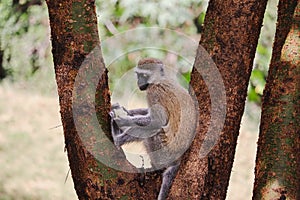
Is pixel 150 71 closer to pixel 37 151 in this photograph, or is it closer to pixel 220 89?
pixel 220 89

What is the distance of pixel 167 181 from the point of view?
6.60ft

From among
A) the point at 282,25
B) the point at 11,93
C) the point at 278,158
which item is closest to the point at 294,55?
the point at 282,25

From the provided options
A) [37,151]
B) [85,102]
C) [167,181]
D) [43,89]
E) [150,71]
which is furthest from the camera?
[43,89]

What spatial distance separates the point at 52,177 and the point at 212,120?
366 cm

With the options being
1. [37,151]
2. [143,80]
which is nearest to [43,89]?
[37,151]

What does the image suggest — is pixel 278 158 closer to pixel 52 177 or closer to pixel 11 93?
pixel 52 177

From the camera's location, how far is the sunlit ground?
5.29 metres

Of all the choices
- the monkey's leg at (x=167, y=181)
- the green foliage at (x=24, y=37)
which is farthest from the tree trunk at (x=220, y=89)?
the green foliage at (x=24, y=37)

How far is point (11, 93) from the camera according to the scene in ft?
20.1

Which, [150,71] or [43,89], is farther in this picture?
[43,89]

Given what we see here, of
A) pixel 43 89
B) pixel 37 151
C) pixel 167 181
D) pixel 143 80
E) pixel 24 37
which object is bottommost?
pixel 37 151

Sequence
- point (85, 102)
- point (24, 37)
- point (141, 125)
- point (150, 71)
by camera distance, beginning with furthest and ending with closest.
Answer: point (24, 37) < point (150, 71) < point (141, 125) < point (85, 102)

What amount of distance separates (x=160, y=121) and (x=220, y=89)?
0.37 metres

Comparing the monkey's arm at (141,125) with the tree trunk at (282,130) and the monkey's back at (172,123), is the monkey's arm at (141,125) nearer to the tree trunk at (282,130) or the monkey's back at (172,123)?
the monkey's back at (172,123)
